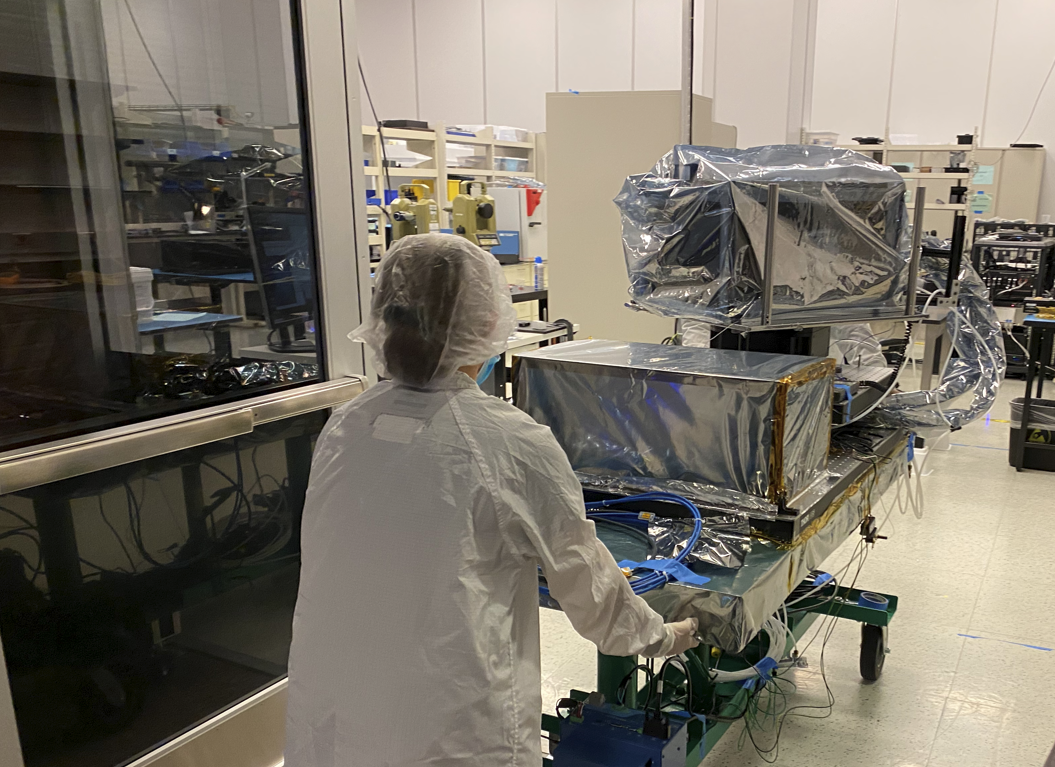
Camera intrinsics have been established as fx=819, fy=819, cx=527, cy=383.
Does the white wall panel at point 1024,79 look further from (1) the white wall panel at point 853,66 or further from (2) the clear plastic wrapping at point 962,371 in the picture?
(2) the clear plastic wrapping at point 962,371

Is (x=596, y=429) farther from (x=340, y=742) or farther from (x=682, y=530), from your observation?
(x=340, y=742)

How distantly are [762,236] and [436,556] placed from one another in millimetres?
1000

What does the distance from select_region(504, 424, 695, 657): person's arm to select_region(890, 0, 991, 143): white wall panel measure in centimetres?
777

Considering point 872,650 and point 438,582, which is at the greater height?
point 438,582

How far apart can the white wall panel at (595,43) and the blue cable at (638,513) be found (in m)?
7.31

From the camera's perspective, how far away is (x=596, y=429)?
5.57 feet

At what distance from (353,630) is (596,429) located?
2.40ft

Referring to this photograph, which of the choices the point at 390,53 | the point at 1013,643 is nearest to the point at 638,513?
the point at 1013,643

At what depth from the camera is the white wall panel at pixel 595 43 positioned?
8164mm

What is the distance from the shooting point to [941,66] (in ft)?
24.5

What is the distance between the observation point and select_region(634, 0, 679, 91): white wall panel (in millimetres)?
8000

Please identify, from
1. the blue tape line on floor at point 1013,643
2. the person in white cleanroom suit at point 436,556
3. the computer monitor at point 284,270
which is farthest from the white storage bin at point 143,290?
Answer: the blue tape line on floor at point 1013,643

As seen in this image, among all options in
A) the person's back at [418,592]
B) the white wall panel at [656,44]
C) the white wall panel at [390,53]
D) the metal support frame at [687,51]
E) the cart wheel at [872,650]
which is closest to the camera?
the person's back at [418,592]

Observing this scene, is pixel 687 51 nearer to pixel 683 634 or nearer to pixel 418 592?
pixel 683 634
